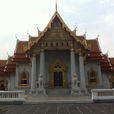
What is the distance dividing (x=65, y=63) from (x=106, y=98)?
737 cm

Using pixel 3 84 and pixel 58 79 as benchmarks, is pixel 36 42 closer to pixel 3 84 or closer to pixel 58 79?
pixel 58 79

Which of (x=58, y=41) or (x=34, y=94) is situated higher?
(x=58, y=41)

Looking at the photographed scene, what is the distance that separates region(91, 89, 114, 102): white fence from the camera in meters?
9.11

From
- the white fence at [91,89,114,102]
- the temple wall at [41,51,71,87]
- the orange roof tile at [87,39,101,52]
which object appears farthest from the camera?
the orange roof tile at [87,39,101,52]

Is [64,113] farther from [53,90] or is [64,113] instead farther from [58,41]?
[58,41]

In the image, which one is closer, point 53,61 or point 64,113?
point 64,113

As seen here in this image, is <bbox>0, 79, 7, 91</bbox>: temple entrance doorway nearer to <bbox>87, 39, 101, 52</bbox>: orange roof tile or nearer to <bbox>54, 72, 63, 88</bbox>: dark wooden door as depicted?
<bbox>54, 72, 63, 88</bbox>: dark wooden door

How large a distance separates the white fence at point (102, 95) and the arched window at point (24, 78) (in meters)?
9.09

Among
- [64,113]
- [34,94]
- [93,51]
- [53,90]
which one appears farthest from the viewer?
[93,51]

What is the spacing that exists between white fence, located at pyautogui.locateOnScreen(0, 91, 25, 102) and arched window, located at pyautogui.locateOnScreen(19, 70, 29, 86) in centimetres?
655

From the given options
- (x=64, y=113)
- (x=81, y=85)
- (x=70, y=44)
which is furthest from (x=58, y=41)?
(x=64, y=113)

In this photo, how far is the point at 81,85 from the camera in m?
13.7

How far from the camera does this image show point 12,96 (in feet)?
30.8

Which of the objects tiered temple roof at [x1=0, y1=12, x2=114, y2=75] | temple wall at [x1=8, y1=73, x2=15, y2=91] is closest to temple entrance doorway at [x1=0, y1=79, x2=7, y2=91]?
temple wall at [x1=8, y1=73, x2=15, y2=91]
